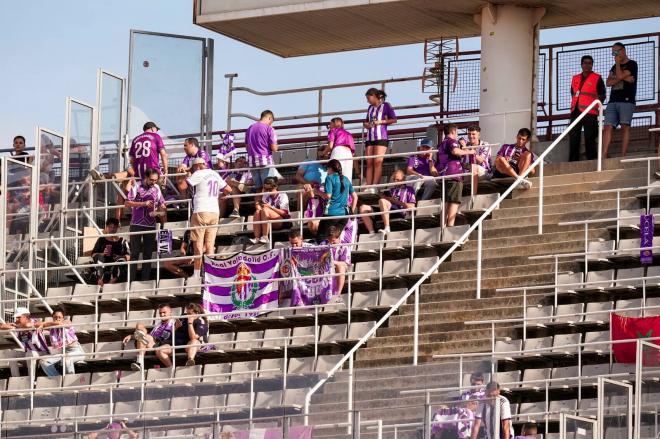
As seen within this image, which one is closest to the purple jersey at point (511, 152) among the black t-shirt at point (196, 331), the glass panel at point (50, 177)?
the black t-shirt at point (196, 331)

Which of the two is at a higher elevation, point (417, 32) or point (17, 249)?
point (417, 32)

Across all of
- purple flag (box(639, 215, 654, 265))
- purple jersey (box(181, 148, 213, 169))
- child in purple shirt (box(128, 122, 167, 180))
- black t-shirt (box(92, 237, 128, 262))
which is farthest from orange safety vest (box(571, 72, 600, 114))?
black t-shirt (box(92, 237, 128, 262))

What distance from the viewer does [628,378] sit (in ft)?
62.7

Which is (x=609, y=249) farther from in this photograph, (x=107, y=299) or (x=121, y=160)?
(x=121, y=160)

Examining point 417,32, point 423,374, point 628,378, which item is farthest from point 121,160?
point 628,378

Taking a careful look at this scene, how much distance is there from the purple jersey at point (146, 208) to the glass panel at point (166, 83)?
9.06 feet

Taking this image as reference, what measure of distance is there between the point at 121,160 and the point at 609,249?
8.71m

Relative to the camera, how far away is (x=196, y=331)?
2352 cm

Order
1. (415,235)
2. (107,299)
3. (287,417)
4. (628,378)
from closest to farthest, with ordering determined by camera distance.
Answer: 1. (287,417)
2. (628,378)
3. (415,235)
4. (107,299)

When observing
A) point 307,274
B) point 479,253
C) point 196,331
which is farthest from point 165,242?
point 479,253

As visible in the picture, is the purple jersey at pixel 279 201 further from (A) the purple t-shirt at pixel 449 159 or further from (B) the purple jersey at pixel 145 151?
(B) the purple jersey at pixel 145 151

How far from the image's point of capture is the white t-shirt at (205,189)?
→ 82.6 feet

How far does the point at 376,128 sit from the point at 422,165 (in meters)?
1.25

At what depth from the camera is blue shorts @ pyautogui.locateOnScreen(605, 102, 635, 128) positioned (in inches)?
960
